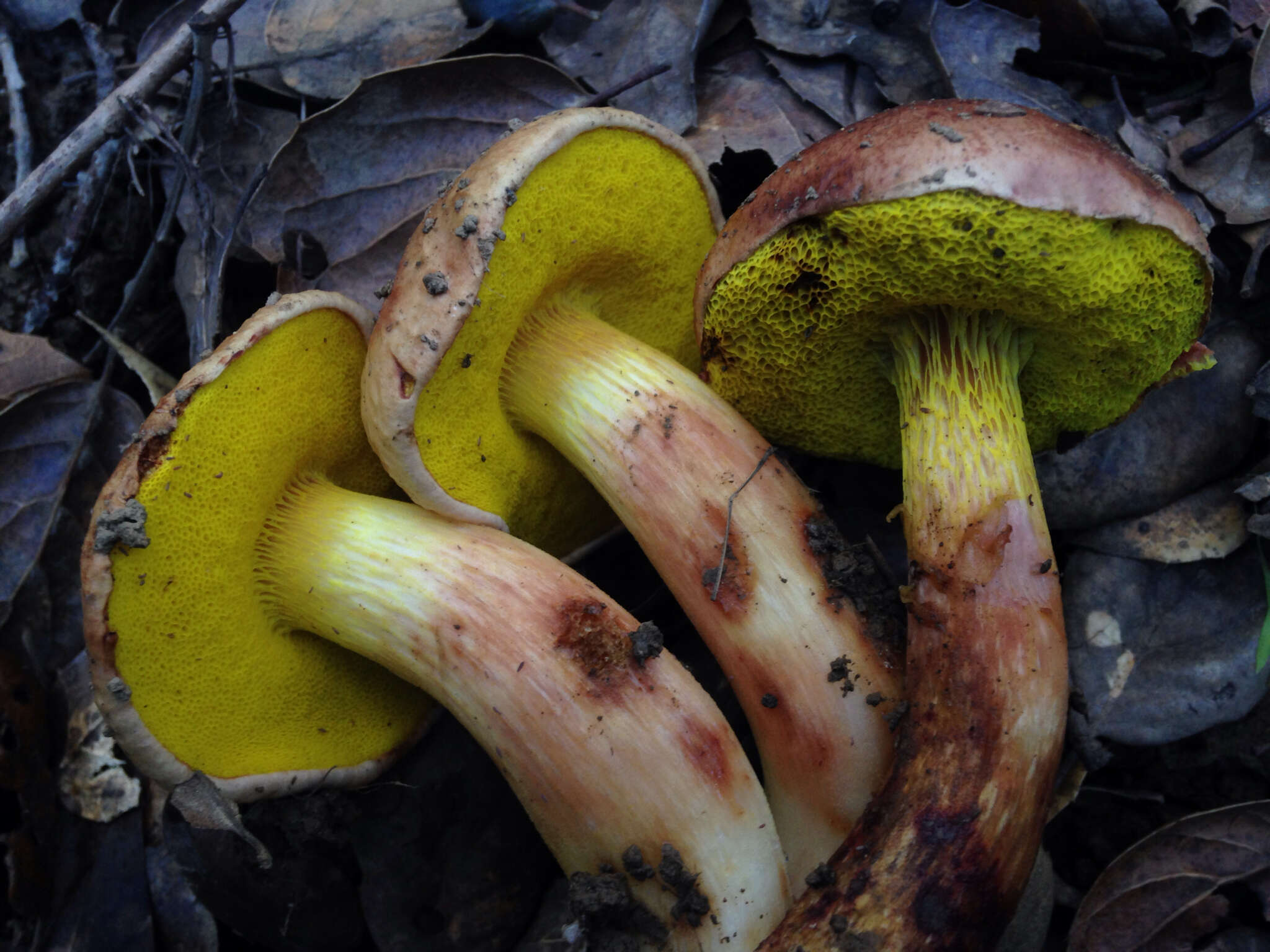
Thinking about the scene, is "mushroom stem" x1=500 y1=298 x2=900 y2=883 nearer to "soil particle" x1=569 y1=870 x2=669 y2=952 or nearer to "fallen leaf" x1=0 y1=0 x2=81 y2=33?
"soil particle" x1=569 y1=870 x2=669 y2=952

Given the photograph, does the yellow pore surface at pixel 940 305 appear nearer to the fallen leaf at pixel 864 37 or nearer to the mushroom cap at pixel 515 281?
the mushroom cap at pixel 515 281

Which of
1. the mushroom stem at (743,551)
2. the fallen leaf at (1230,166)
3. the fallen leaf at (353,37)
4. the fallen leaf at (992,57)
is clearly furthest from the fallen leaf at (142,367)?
the fallen leaf at (1230,166)

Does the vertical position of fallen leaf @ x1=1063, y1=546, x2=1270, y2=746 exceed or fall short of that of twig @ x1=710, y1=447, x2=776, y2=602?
it falls short

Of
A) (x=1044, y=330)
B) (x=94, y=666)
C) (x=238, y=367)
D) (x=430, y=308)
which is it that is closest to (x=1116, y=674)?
(x=1044, y=330)

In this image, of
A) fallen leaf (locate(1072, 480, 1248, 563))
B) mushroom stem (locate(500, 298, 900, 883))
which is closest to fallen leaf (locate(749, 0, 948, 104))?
mushroom stem (locate(500, 298, 900, 883))

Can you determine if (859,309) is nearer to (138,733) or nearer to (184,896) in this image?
(138,733)

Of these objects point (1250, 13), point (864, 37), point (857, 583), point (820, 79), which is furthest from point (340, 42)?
point (1250, 13)
